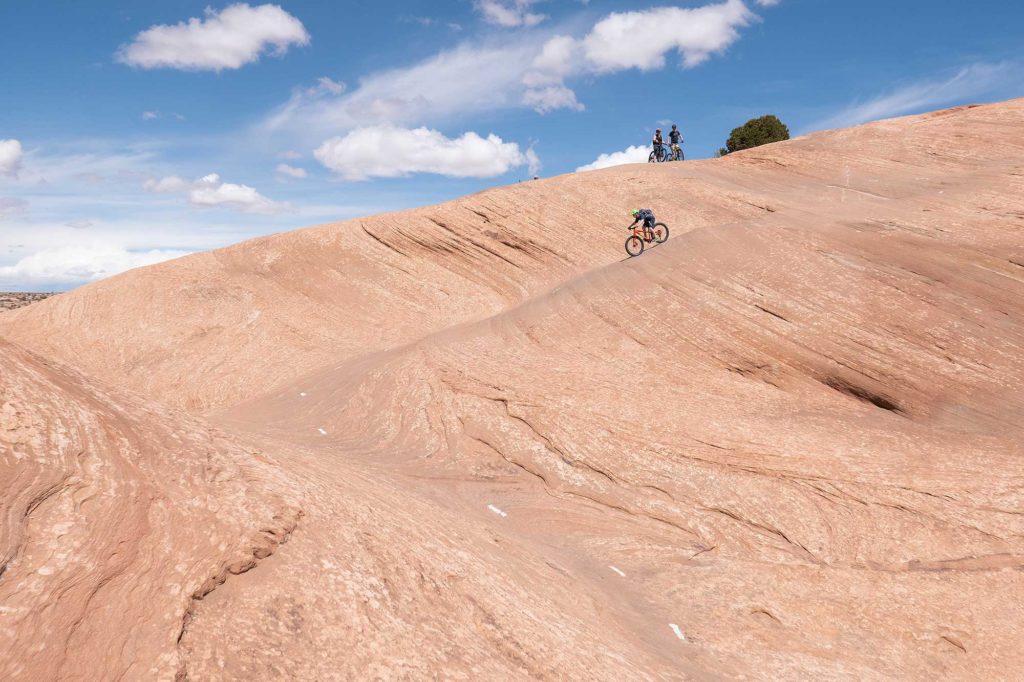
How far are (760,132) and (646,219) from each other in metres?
43.4

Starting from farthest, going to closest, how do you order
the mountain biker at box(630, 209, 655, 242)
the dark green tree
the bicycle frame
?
the dark green tree < the bicycle frame < the mountain biker at box(630, 209, 655, 242)

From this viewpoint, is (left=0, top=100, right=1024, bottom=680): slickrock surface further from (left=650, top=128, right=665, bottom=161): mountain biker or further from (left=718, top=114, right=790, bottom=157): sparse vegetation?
(left=718, top=114, right=790, bottom=157): sparse vegetation

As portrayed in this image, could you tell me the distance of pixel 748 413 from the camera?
1627 centimetres

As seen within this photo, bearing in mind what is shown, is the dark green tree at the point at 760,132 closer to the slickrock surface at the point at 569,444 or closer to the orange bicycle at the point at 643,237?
the slickrock surface at the point at 569,444

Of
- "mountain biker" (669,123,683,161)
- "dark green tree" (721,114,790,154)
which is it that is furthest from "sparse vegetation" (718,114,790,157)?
"mountain biker" (669,123,683,161)

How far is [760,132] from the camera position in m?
61.6

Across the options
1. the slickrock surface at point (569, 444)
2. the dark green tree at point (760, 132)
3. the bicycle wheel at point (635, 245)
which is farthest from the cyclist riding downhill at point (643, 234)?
the dark green tree at point (760, 132)

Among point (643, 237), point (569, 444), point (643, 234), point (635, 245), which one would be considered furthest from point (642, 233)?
point (569, 444)

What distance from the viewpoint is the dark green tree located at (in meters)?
61.0

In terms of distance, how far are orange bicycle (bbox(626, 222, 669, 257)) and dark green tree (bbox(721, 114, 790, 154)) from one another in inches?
1534

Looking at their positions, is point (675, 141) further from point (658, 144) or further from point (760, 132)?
point (760, 132)

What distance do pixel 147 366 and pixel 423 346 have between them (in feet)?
41.9

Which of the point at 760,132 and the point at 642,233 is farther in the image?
the point at 760,132

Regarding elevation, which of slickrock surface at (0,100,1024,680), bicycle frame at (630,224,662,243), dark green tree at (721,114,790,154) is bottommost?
slickrock surface at (0,100,1024,680)
